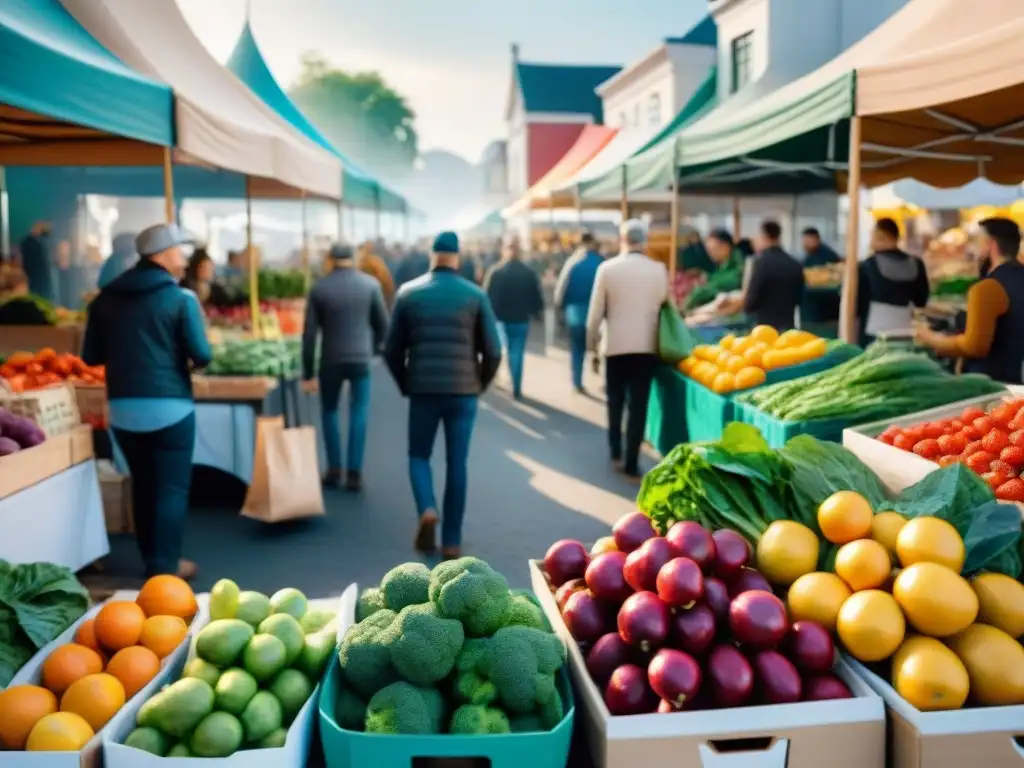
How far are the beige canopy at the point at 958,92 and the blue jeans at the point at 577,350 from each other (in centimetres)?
395

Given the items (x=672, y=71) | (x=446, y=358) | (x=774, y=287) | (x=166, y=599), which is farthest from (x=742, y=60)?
(x=166, y=599)

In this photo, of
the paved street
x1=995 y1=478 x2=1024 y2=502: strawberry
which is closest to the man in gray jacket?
the paved street

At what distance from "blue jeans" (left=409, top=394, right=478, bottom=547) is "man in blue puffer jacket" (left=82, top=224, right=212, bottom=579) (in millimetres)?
1344

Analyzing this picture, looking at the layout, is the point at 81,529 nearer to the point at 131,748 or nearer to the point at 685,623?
the point at 131,748

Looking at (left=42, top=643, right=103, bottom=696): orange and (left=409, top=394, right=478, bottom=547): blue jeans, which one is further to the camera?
(left=409, top=394, right=478, bottom=547): blue jeans

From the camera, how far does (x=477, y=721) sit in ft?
7.34

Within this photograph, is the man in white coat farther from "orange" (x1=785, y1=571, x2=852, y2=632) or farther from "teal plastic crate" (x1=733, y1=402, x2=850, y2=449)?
"orange" (x1=785, y1=571, x2=852, y2=632)

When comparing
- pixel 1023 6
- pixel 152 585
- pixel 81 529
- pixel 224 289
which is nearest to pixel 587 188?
pixel 224 289

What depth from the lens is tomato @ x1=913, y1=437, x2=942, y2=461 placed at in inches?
159

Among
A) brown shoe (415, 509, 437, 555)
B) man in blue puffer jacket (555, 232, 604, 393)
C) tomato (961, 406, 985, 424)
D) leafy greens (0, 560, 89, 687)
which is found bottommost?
brown shoe (415, 509, 437, 555)

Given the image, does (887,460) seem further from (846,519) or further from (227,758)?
(227,758)

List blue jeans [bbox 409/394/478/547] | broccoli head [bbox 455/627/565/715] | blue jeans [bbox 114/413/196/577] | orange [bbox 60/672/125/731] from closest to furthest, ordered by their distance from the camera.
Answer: broccoli head [bbox 455/627/565/715]
orange [bbox 60/672/125/731]
blue jeans [bbox 114/413/196/577]
blue jeans [bbox 409/394/478/547]

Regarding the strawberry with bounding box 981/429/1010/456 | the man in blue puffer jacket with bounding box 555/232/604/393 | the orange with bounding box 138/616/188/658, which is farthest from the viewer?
the man in blue puffer jacket with bounding box 555/232/604/393

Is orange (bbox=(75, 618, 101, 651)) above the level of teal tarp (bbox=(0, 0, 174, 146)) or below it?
below
